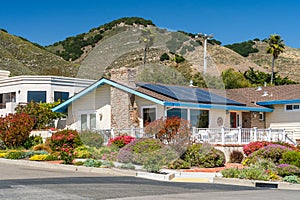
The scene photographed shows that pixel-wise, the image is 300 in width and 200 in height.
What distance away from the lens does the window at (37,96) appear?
1572 inches

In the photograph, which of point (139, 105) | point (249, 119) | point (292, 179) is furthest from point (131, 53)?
point (292, 179)

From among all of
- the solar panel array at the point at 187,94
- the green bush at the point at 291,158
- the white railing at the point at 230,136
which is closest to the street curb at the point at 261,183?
the green bush at the point at 291,158

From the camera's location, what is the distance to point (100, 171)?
19.4m

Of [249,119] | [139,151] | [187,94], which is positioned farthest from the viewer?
[249,119]

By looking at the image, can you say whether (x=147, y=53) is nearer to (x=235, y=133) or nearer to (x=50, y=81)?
(x=235, y=133)

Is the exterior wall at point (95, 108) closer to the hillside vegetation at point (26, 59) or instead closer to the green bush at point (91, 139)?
the green bush at point (91, 139)

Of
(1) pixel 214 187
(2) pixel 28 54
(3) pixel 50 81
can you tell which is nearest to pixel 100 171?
(1) pixel 214 187

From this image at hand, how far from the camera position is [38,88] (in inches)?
1577

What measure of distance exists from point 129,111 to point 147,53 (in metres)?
3.53

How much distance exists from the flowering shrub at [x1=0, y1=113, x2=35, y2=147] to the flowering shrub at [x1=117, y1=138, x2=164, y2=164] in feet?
28.1

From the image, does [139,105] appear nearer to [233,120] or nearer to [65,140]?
[65,140]

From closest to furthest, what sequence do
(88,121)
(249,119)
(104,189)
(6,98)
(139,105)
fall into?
(104,189) → (139,105) → (88,121) → (249,119) → (6,98)

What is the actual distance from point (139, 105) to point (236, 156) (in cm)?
663

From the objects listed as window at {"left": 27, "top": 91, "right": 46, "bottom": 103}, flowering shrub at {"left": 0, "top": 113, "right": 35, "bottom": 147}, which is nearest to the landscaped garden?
flowering shrub at {"left": 0, "top": 113, "right": 35, "bottom": 147}
